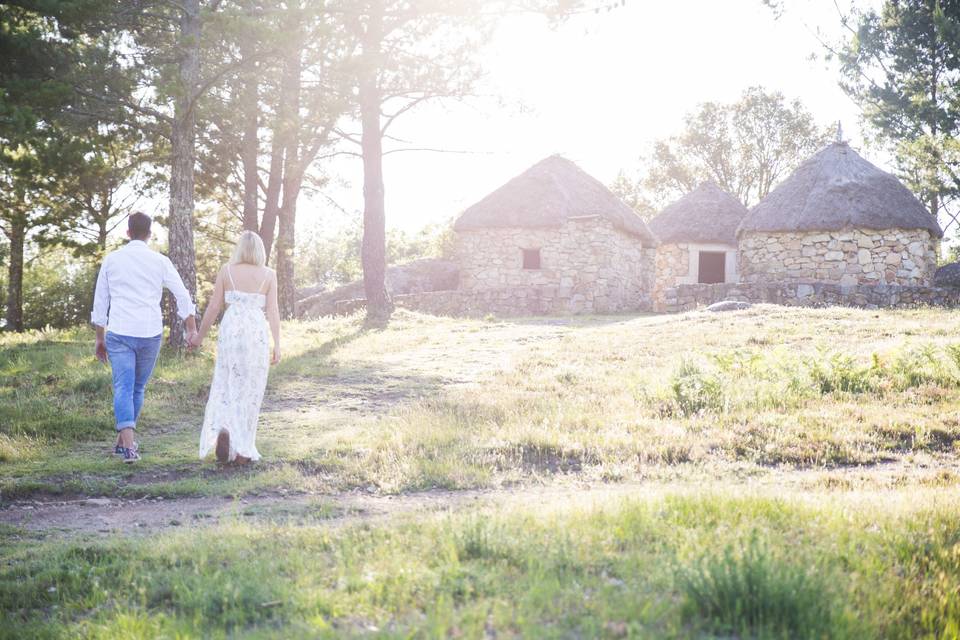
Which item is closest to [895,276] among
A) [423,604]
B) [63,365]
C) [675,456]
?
[675,456]

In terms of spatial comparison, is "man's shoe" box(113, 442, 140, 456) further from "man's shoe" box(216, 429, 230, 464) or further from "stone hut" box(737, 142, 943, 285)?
"stone hut" box(737, 142, 943, 285)

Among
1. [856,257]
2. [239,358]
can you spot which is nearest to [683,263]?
[856,257]

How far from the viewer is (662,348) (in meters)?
13.3

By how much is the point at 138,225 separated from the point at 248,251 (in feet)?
3.66

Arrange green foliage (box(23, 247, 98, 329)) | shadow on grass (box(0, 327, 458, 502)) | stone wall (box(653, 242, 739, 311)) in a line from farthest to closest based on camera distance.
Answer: stone wall (box(653, 242, 739, 311))
green foliage (box(23, 247, 98, 329))
shadow on grass (box(0, 327, 458, 502))

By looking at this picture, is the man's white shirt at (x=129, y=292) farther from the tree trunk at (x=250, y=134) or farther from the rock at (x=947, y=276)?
the rock at (x=947, y=276)

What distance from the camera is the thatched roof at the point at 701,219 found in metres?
29.9

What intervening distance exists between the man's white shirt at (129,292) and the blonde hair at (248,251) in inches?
25.6

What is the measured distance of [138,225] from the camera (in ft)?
22.2

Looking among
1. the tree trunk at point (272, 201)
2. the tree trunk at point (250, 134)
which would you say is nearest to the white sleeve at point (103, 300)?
the tree trunk at point (250, 134)

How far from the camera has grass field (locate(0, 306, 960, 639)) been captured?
3.19 meters

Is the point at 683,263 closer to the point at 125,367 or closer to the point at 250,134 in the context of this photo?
the point at 250,134

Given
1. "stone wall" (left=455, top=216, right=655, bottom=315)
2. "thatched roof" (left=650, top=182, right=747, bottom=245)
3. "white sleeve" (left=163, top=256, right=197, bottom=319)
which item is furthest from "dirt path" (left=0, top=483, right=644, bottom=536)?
"thatched roof" (left=650, top=182, right=747, bottom=245)

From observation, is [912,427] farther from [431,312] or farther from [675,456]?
[431,312]
